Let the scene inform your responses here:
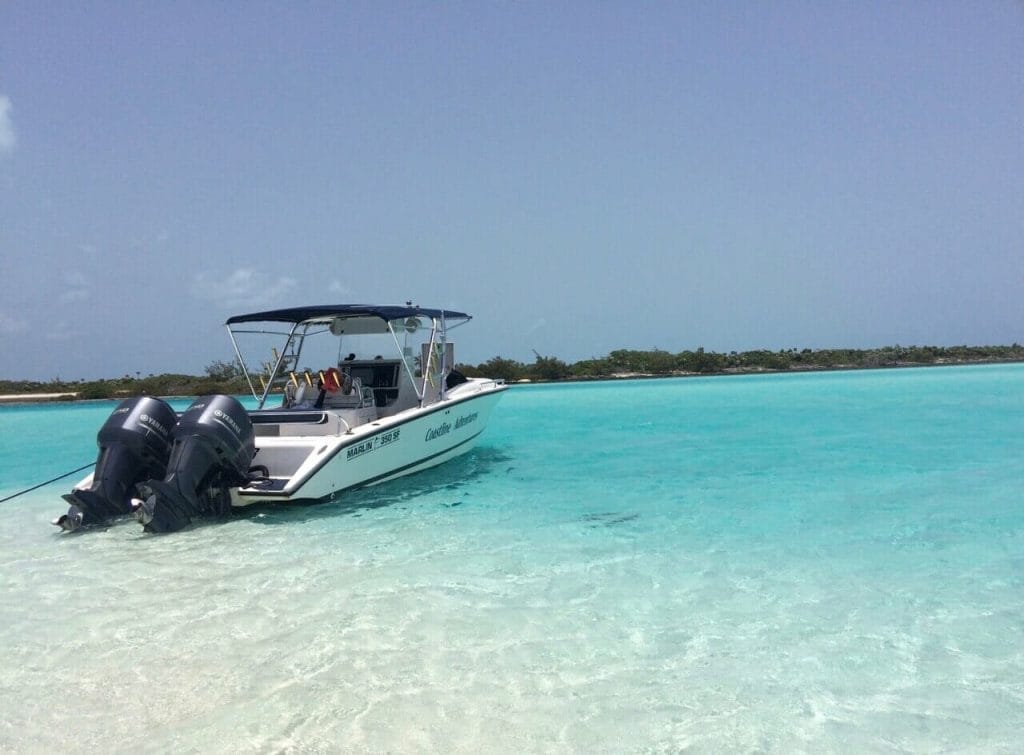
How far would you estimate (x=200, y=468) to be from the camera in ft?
19.6

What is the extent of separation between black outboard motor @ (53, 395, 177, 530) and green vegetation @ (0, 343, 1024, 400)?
30.9 m

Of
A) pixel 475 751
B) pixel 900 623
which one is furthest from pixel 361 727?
pixel 900 623

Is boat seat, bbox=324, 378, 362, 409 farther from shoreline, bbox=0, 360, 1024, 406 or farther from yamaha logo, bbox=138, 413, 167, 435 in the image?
Answer: shoreline, bbox=0, 360, 1024, 406

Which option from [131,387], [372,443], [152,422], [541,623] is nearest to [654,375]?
[131,387]

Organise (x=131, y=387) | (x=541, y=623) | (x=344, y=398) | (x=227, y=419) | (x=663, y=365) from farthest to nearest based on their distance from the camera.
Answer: (x=663, y=365) → (x=131, y=387) → (x=344, y=398) → (x=227, y=419) → (x=541, y=623)

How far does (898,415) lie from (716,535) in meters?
11.9

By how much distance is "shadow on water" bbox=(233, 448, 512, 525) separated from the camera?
6.78 m

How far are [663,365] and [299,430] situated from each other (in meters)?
43.4

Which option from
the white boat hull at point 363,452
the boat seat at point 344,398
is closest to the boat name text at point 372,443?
the white boat hull at point 363,452

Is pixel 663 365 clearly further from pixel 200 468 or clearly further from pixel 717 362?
pixel 200 468

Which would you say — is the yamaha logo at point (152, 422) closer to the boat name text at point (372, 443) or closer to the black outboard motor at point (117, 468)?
the black outboard motor at point (117, 468)

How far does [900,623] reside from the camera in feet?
12.1

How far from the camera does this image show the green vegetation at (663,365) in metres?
40.1

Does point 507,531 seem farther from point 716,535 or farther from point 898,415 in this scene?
point 898,415
